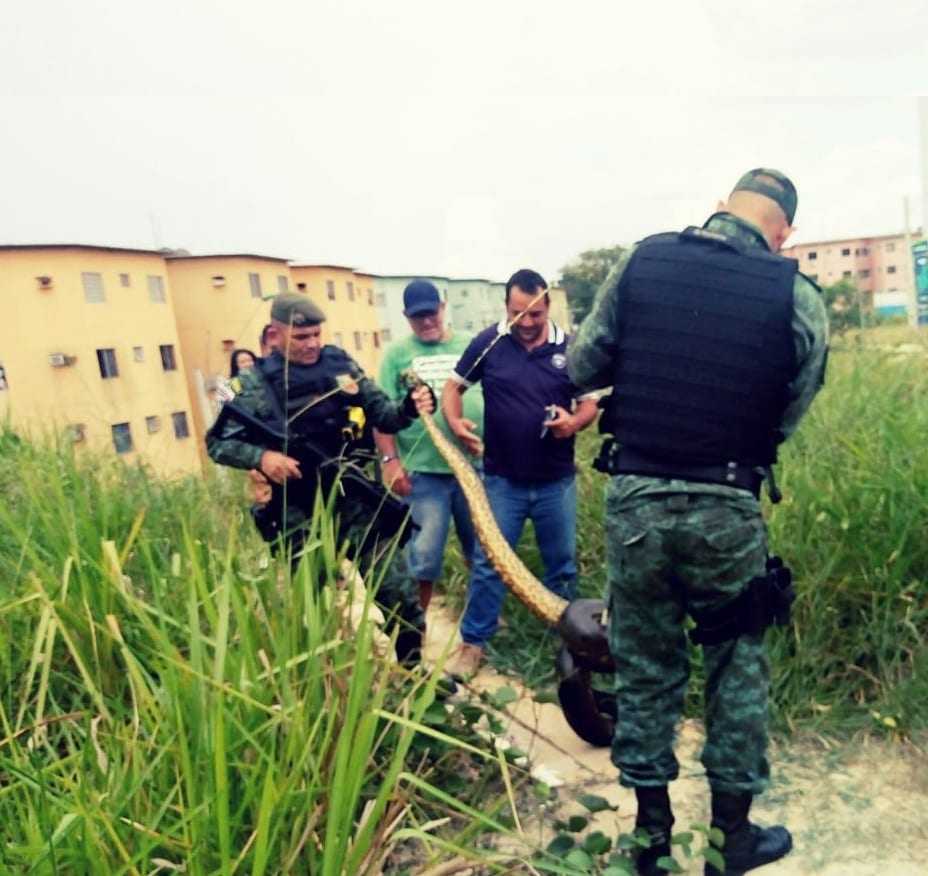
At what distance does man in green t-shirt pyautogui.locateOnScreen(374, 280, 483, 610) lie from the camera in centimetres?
309

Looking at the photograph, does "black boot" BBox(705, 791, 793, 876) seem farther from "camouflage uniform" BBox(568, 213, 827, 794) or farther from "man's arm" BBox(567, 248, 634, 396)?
"man's arm" BBox(567, 248, 634, 396)

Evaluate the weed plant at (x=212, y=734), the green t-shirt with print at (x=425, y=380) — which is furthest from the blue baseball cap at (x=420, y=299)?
the weed plant at (x=212, y=734)

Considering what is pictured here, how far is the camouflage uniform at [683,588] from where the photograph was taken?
1659 millimetres

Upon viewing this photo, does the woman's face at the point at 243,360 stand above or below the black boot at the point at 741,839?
above

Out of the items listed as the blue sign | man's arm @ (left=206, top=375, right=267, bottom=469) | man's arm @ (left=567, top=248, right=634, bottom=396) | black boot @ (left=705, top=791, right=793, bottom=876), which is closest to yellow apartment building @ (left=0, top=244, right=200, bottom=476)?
man's arm @ (left=206, top=375, right=267, bottom=469)

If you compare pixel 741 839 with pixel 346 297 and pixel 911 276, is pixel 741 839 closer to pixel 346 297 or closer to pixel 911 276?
pixel 911 276

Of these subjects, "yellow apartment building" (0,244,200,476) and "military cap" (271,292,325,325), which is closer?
"military cap" (271,292,325,325)

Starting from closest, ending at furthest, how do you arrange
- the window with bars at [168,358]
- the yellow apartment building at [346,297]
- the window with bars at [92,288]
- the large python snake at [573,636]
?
the large python snake at [573,636], the window with bars at [92,288], the window with bars at [168,358], the yellow apartment building at [346,297]

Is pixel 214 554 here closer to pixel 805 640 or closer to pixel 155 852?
pixel 155 852

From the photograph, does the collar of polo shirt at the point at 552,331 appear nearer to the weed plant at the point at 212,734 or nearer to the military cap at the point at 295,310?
the military cap at the point at 295,310

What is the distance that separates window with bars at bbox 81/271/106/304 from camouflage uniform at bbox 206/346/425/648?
6.40 metres

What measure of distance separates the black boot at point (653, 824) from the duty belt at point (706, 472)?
0.80m

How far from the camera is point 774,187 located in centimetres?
177

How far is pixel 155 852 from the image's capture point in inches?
46.3
